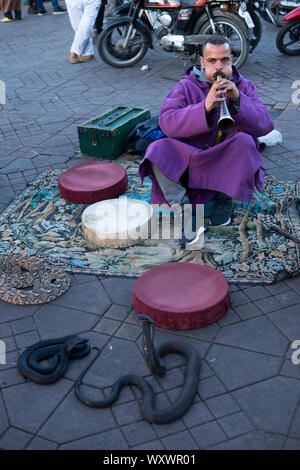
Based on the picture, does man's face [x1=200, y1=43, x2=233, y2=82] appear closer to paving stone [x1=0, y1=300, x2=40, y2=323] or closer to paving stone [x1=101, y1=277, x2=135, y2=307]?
paving stone [x1=101, y1=277, x2=135, y2=307]

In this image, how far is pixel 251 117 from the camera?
136 inches

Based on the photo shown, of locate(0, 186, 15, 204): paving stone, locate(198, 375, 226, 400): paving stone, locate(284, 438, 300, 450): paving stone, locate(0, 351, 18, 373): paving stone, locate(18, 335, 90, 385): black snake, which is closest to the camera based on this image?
locate(284, 438, 300, 450): paving stone

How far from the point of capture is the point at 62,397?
2461 mm

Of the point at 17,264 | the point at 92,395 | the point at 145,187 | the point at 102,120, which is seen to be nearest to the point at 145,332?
the point at 92,395

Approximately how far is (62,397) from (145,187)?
2.36 meters

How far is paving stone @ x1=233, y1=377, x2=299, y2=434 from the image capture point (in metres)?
2.27

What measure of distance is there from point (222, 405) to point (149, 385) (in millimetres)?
363

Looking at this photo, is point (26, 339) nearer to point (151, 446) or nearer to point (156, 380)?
point (156, 380)

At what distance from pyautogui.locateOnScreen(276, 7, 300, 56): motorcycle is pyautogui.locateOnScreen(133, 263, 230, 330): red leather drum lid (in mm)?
5857

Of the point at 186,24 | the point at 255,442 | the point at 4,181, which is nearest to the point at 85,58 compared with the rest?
the point at 186,24

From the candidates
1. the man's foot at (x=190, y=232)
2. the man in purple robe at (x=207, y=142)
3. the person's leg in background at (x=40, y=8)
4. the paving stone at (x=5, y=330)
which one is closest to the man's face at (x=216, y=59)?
the man in purple robe at (x=207, y=142)

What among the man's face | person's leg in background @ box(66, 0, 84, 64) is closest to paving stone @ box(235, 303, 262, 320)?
the man's face

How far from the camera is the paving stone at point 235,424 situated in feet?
7.34

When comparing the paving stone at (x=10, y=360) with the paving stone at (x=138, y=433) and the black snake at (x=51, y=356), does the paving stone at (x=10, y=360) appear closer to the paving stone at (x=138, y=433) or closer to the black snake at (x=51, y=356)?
the black snake at (x=51, y=356)
